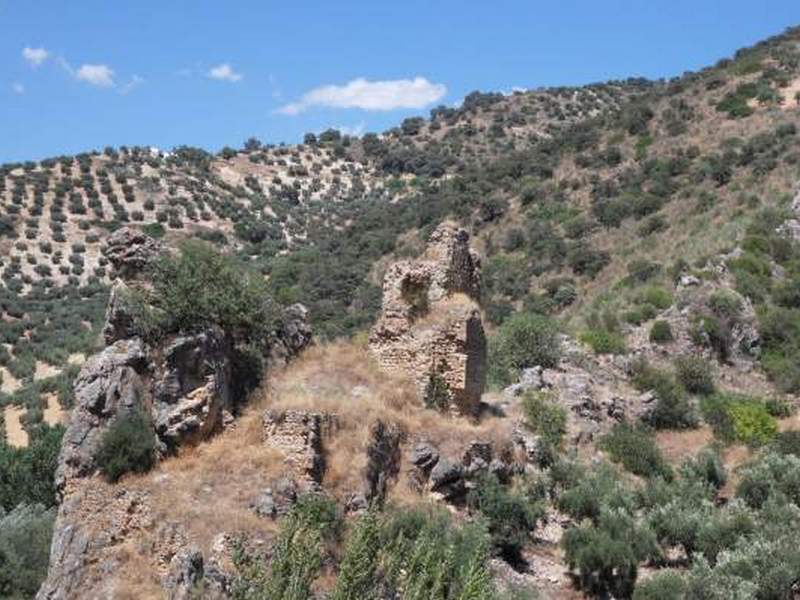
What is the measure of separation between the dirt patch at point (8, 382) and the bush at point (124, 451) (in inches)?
1210

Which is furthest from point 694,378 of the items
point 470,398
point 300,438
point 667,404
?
point 300,438

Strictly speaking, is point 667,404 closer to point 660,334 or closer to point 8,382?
point 660,334

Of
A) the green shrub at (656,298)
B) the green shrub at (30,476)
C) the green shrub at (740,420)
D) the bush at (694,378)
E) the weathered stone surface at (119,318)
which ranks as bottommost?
the green shrub at (30,476)

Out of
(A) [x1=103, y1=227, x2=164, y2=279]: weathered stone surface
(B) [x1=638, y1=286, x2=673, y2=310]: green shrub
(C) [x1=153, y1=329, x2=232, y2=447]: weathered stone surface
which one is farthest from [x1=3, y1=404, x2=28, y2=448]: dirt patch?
(B) [x1=638, y1=286, x2=673, y2=310]: green shrub

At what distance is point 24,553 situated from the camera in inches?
790

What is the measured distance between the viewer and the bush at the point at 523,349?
96.1 ft

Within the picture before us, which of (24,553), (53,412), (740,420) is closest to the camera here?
(24,553)

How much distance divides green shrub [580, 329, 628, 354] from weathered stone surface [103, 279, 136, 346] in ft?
61.0

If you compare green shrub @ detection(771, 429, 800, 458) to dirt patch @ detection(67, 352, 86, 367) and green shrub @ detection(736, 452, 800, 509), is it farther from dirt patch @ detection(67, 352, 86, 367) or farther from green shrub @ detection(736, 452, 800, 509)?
dirt patch @ detection(67, 352, 86, 367)

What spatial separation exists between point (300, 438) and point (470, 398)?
4.87 metres

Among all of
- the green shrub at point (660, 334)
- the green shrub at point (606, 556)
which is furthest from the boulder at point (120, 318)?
the green shrub at point (660, 334)

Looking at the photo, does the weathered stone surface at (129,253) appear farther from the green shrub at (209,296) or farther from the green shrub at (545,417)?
the green shrub at (545,417)

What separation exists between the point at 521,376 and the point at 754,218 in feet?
61.5

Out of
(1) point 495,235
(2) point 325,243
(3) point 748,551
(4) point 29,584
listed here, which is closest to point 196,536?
(4) point 29,584
